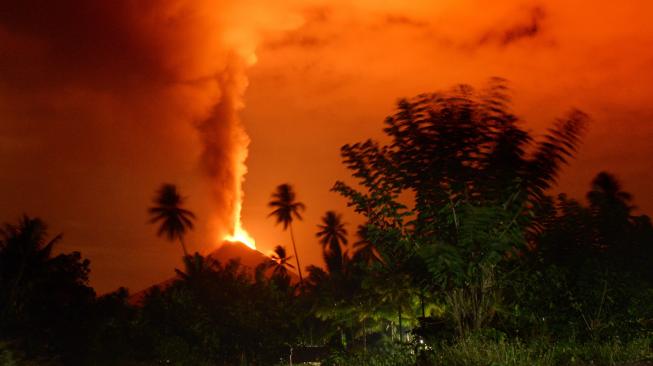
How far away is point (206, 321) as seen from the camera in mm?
51188

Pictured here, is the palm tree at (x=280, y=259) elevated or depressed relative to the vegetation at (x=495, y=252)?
elevated

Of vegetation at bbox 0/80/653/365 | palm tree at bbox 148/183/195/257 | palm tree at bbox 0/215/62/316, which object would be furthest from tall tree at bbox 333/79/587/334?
palm tree at bbox 148/183/195/257

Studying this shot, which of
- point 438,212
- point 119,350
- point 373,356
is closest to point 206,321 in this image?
point 119,350

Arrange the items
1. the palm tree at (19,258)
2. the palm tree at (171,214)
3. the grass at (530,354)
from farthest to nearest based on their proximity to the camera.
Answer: the palm tree at (171,214) < the palm tree at (19,258) < the grass at (530,354)

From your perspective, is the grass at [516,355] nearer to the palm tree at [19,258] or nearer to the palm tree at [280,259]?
the palm tree at [19,258]

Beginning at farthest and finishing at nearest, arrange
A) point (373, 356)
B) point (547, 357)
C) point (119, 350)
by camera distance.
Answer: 1. point (119, 350)
2. point (373, 356)
3. point (547, 357)

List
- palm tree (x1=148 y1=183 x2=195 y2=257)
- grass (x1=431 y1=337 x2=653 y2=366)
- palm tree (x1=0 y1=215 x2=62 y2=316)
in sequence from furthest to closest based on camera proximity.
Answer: palm tree (x1=148 y1=183 x2=195 y2=257)
palm tree (x1=0 y1=215 x2=62 y2=316)
grass (x1=431 y1=337 x2=653 y2=366)

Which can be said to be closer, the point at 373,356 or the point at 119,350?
the point at 373,356

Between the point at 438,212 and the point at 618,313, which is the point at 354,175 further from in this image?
the point at 618,313

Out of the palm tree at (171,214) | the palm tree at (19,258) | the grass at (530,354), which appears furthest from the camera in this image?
the palm tree at (171,214)

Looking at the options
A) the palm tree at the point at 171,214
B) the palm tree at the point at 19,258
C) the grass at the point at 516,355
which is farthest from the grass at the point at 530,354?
the palm tree at the point at 171,214

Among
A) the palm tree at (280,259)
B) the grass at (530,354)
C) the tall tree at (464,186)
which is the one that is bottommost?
the grass at (530,354)

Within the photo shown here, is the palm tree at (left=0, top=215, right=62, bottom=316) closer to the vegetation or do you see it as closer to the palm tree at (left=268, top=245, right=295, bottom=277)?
the vegetation

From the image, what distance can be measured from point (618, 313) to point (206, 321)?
39158mm
